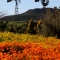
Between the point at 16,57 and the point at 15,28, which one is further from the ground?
the point at 16,57

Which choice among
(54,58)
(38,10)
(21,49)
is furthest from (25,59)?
(38,10)

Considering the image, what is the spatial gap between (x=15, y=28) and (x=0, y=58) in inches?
535

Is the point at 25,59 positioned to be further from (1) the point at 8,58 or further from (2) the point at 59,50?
(2) the point at 59,50

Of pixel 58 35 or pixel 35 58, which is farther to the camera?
pixel 58 35

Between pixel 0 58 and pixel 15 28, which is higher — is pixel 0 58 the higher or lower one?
the higher one

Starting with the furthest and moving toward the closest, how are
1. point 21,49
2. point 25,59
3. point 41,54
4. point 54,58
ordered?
point 21,49 → point 41,54 → point 54,58 → point 25,59

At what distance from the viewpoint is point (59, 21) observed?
17.3 m

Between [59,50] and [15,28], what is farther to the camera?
[15,28]

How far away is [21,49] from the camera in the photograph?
917 centimetres

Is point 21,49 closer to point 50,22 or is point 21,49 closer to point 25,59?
point 25,59

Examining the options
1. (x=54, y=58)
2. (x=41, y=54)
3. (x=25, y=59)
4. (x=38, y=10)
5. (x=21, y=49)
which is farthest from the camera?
(x=38, y=10)

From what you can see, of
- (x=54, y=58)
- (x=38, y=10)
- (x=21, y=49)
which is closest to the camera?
(x=54, y=58)

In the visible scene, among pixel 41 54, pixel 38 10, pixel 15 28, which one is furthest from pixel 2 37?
pixel 38 10

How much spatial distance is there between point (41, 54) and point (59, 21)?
9246 millimetres
